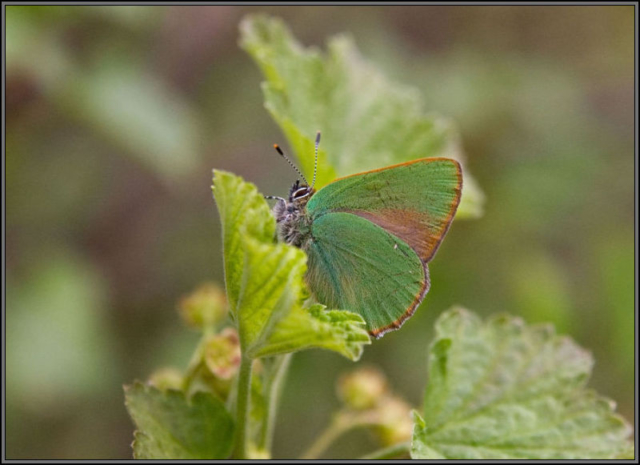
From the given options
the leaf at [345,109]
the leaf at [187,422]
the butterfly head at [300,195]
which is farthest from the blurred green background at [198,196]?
the leaf at [187,422]

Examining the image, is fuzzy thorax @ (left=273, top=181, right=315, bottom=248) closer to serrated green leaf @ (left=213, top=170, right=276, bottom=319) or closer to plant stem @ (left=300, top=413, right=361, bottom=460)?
serrated green leaf @ (left=213, top=170, right=276, bottom=319)

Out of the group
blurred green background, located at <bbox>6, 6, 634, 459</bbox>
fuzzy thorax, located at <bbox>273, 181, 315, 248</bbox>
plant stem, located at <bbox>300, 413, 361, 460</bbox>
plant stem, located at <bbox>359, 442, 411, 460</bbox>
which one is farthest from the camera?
blurred green background, located at <bbox>6, 6, 634, 459</bbox>

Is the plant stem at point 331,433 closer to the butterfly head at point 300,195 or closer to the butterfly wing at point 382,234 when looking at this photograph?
the butterfly wing at point 382,234

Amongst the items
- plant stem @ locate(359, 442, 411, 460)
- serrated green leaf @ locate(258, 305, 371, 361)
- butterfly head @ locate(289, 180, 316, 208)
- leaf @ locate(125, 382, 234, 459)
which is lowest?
plant stem @ locate(359, 442, 411, 460)

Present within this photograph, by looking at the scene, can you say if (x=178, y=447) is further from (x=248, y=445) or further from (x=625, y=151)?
(x=625, y=151)

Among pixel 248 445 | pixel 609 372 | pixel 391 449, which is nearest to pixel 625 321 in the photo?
pixel 609 372

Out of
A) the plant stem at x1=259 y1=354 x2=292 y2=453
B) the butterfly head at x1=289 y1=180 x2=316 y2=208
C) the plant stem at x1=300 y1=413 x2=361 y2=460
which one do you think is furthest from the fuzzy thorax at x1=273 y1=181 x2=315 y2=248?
the plant stem at x1=300 y1=413 x2=361 y2=460
